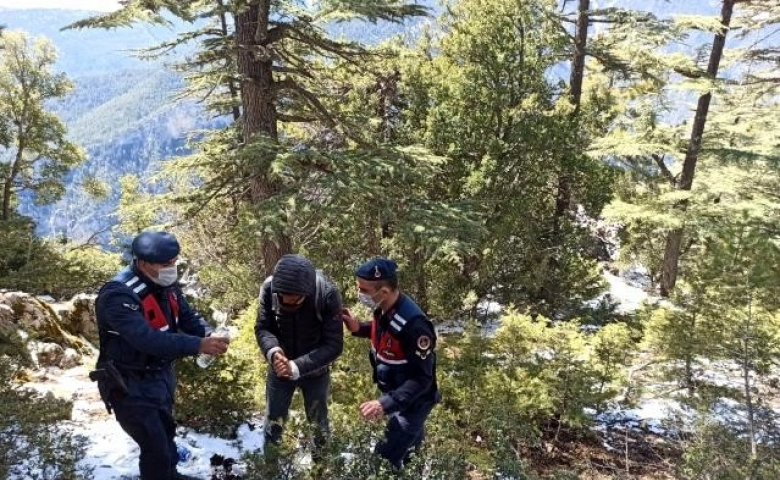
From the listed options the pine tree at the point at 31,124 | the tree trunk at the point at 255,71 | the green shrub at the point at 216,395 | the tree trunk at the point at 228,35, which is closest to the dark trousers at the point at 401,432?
the green shrub at the point at 216,395

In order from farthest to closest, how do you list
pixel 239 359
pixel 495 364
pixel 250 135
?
pixel 250 135 < pixel 495 364 < pixel 239 359

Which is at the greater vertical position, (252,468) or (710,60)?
(710,60)

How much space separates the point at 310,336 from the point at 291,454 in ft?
3.07

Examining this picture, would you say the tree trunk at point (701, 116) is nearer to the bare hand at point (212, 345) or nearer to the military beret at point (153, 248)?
the bare hand at point (212, 345)

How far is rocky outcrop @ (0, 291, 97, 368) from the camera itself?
7.62 meters

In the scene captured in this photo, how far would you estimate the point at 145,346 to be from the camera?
11.1 feet

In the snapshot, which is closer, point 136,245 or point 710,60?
point 136,245

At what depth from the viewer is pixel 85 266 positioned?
15.6m

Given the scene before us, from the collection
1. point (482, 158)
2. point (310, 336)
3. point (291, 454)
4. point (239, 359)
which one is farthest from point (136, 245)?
point (482, 158)

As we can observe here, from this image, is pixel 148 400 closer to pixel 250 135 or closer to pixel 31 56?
pixel 250 135

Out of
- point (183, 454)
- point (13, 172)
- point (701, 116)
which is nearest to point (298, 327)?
point (183, 454)

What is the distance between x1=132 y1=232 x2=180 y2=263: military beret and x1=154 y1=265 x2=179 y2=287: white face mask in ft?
0.34

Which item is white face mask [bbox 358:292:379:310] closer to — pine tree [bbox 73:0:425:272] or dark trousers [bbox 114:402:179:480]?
dark trousers [bbox 114:402:179:480]

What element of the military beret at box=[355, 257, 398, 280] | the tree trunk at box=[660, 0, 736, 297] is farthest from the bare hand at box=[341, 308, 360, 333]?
the tree trunk at box=[660, 0, 736, 297]
